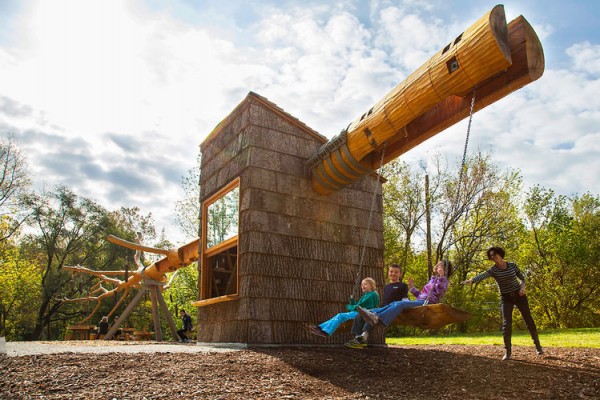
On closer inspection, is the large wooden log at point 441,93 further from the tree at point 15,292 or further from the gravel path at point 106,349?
the tree at point 15,292

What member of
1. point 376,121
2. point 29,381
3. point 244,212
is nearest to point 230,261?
point 244,212

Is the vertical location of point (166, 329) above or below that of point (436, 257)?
below

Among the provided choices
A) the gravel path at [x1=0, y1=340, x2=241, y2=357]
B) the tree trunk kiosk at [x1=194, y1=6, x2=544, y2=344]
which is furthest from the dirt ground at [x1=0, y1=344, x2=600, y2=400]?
the tree trunk kiosk at [x1=194, y1=6, x2=544, y2=344]

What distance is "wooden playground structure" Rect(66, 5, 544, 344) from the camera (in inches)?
259

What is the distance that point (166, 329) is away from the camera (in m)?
31.3

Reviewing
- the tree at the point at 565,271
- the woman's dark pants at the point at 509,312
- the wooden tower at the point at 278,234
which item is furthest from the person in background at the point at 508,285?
the tree at the point at 565,271

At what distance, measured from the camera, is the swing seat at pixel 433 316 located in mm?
4988

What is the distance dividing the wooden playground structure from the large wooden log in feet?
0.07

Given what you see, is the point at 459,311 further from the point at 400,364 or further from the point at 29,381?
the point at 29,381

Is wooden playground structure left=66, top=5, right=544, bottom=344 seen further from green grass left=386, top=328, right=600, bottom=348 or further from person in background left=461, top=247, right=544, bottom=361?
green grass left=386, top=328, right=600, bottom=348

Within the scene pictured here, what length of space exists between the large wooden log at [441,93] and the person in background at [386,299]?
1906mm

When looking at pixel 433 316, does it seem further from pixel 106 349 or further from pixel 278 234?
pixel 106 349

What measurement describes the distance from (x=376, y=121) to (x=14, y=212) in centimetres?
2690

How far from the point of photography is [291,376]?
4.88m
